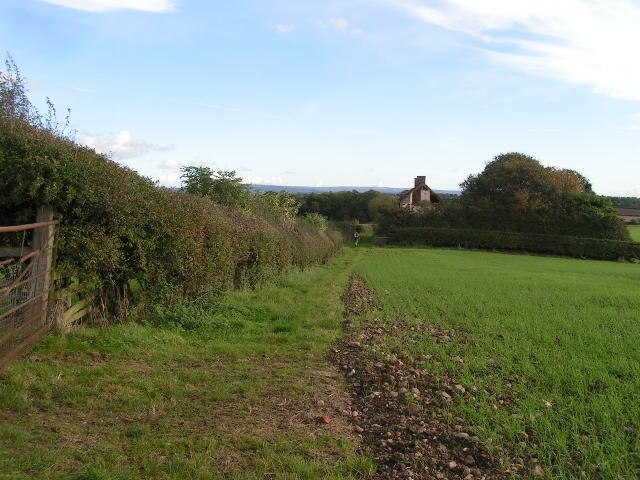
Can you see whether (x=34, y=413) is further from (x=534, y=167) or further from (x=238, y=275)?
(x=534, y=167)

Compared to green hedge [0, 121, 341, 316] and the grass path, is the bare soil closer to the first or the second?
the grass path

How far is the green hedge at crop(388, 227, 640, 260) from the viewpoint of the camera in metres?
46.2

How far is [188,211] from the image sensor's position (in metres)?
9.09

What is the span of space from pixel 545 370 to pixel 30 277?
660 cm

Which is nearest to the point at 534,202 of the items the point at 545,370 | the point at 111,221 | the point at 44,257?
the point at 545,370

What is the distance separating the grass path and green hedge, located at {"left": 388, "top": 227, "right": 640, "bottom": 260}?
1809 inches

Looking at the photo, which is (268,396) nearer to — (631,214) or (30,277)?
(30,277)

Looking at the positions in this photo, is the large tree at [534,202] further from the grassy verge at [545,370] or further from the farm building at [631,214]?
the grassy verge at [545,370]

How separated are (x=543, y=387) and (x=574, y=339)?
10.2 ft

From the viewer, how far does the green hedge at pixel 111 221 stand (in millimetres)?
6203

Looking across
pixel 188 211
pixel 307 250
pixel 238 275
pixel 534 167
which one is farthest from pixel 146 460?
pixel 534 167

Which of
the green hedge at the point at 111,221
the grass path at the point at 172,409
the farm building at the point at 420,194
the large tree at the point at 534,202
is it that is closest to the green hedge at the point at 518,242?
the large tree at the point at 534,202

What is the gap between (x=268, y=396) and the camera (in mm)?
5594

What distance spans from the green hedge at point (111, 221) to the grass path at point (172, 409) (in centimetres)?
88
